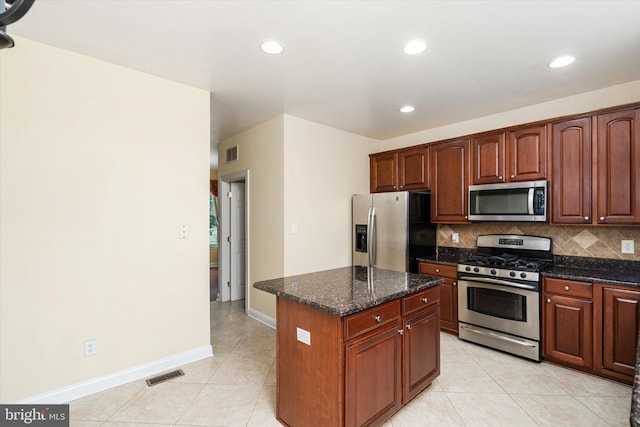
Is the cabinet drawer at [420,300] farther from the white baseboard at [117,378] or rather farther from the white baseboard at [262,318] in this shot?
the white baseboard at [262,318]

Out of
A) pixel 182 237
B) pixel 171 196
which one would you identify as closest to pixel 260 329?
pixel 182 237

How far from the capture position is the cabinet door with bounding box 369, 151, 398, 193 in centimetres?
445

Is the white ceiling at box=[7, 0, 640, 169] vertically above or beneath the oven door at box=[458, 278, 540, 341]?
above

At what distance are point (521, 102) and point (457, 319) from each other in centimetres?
250

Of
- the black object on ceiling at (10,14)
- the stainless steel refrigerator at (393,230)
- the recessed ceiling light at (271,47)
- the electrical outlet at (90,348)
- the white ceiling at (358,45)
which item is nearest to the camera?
the black object on ceiling at (10,14)

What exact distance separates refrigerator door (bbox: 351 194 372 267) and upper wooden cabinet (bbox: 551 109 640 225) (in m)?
2.04

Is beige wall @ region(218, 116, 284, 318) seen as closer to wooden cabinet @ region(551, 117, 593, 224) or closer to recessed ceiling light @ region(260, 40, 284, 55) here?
recessed ceiling light @ region(260, 40, 284, 55)

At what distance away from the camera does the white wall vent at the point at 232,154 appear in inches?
182

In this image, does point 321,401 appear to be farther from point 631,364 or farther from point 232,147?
point 232,147

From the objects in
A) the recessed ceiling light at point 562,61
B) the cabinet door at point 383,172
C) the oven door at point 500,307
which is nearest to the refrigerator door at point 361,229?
the cabinet door at point 383,172

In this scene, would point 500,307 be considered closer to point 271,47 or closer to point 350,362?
point 350,362

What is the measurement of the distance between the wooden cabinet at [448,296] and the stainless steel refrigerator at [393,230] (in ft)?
1.13

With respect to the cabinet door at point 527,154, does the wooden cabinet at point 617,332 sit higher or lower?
lower

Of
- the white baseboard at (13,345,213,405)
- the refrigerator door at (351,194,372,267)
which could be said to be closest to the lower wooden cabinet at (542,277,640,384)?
the refrigerator door at (351,194,372,267)
